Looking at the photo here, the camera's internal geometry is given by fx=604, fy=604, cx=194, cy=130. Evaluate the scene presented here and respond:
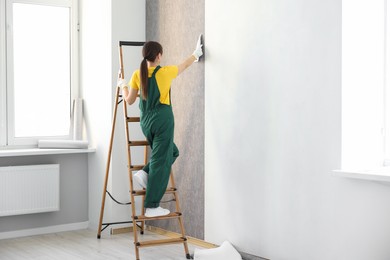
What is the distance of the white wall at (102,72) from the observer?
18.8 feet

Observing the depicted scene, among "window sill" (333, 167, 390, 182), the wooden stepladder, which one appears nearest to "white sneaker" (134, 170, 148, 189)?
the wooden stepladder

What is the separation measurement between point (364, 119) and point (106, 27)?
2.83 m

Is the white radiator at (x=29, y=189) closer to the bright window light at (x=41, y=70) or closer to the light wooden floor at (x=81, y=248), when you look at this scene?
the light wooden floor at (x=81, y=248)

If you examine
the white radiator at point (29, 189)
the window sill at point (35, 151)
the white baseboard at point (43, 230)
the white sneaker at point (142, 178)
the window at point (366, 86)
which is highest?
the window at point (366, 86)

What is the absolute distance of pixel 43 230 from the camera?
5.83 meters

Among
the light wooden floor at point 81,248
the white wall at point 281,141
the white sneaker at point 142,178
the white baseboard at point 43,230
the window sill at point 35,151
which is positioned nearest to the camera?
the white wall at point 281,141

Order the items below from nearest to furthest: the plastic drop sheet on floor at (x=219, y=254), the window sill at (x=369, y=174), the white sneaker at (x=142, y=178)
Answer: the window sill at (x=369, y=174), the plastic drop sheet on floor at (x=219, y=254), the white sneaker at (x=142, y=178)

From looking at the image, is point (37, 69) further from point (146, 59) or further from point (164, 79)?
point (164, 79)

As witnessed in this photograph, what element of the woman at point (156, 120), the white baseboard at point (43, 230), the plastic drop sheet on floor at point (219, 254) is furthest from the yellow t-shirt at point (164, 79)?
the white baseboard at point (43, 230)

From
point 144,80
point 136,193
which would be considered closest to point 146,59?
point 144,80

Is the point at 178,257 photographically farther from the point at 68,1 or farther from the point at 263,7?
the point at 68,1

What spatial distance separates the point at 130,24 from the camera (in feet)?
19.1

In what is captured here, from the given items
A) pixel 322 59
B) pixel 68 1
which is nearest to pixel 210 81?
pixel 322 59

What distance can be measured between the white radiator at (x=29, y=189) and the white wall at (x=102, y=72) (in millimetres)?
400
